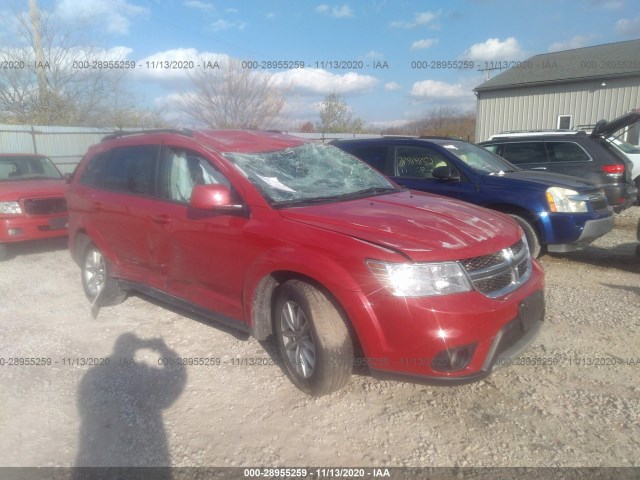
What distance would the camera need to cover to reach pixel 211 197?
10.3ft

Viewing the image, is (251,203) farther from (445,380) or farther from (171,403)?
(445,380)

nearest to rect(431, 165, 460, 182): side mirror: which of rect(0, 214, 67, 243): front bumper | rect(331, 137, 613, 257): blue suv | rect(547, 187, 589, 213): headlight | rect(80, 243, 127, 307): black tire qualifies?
rect(331, 137, 613, 257): blue suv

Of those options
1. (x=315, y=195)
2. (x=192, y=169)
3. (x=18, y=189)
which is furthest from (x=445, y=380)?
(x=18, y=189)

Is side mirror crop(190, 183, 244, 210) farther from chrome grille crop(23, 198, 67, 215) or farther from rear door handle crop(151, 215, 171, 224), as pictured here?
chrome grille crop(23, 198, 67, 215)

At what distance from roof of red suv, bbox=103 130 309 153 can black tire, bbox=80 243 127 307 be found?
55.3 inches

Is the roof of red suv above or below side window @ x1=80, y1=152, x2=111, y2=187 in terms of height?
above

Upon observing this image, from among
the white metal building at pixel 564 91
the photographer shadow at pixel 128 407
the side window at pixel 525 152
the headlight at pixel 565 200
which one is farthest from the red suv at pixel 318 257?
the white metal building at pixel 564 91

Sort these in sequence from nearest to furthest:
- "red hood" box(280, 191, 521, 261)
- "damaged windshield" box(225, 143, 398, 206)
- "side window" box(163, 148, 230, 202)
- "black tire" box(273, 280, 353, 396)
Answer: "red hood" box(280, 191, 521, 261) < "black tire" box(273, 280, 353, 396) < "damaged windshield" box(225, 143, 398, 206) < "side window" box(163, 148, 230, 202)

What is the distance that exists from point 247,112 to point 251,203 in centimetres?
1516

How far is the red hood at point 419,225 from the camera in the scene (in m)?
2.66

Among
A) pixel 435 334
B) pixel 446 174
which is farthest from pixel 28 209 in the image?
pixel 435 334

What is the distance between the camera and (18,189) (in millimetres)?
6711

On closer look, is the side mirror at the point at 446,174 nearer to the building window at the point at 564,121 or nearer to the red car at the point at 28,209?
the red car at the point at 28,209

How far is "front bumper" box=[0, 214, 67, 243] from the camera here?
643cm
